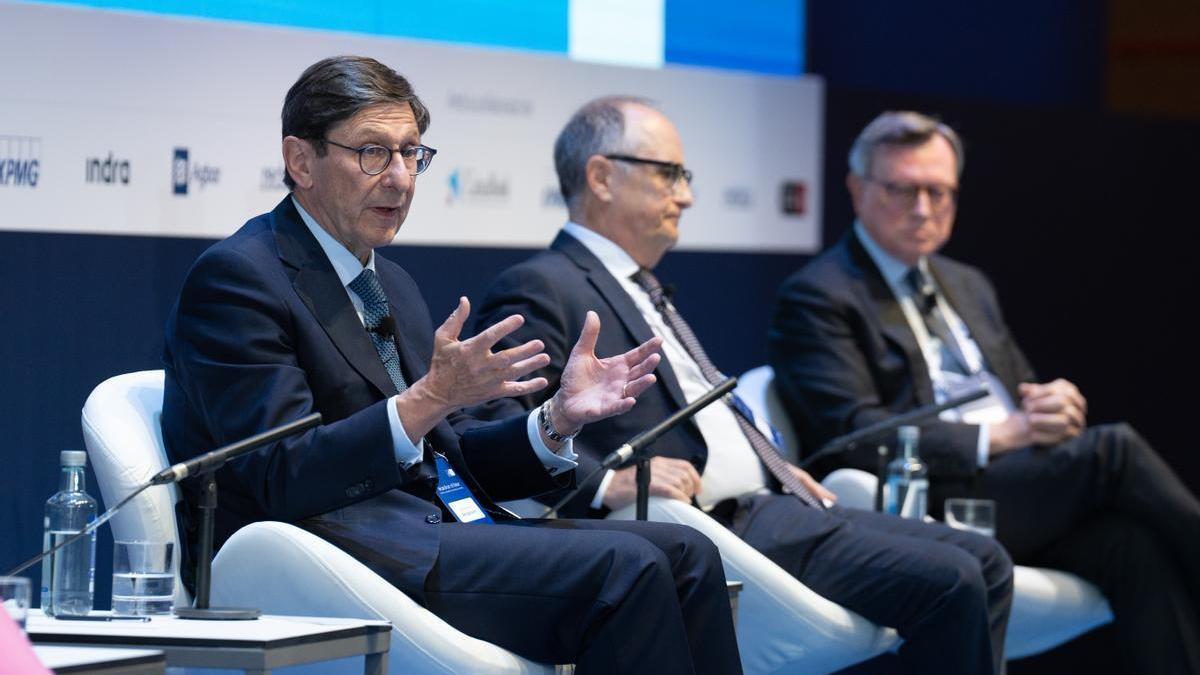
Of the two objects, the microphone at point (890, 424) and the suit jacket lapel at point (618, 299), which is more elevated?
the suit jacket lapel at point (618, 299)

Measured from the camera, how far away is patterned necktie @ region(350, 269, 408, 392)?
347cm

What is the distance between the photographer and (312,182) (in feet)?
11.3

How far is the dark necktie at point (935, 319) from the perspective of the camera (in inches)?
214

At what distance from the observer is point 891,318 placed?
5363mm

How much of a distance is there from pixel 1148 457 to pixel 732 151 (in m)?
1.65

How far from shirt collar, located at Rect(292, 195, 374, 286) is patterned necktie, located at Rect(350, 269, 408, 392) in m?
0.02

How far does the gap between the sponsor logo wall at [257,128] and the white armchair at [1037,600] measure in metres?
0.91

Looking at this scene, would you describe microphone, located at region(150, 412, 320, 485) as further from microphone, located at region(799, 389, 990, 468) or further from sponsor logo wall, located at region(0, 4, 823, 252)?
microphone, located at region(799, 389, 990, 468)

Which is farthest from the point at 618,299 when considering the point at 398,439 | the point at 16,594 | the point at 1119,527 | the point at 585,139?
the point at 16,594

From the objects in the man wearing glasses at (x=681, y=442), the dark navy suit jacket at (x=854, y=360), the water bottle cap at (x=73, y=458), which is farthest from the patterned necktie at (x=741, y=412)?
the water bottle cap at (x=73, y=458)

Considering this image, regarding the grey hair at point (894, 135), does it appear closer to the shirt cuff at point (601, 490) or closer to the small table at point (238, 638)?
the shirt cuff at point (601, 490)

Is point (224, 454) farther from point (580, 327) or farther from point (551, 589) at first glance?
point (580, 327)

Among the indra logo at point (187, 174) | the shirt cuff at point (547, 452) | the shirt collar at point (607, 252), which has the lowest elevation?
the shirt cuff at point (547, 452)

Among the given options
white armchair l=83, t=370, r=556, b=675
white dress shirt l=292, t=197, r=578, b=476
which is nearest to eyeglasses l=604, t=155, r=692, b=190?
white dress shirt l=292, t=197, r=578, b=476
